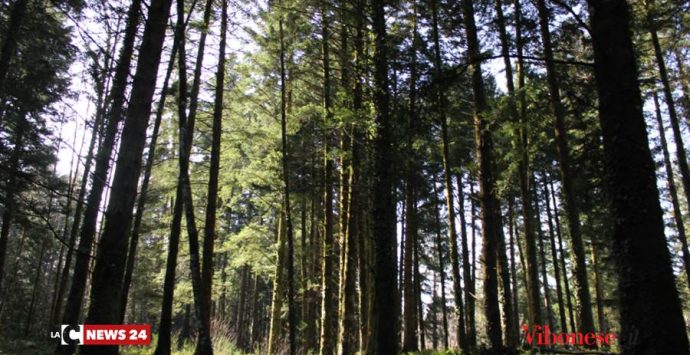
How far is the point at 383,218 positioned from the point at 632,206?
481 centimetres

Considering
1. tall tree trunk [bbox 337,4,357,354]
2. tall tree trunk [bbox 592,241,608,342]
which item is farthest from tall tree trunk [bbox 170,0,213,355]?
tall tree trunk [bbox 592,241,608,342]

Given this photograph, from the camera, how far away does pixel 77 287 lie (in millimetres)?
9477

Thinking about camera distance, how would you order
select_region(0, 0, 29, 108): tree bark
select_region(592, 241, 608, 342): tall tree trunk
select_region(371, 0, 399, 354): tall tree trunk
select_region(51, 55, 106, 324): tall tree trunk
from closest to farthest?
1. select_region(371, 0, 399, 354): tall tree trunk
2. select_region(0, 0, 29, 108): tree bark
3. select_region(51, 55, 106, 324): tall tree trunk
4. select_region(592, 241, 608, 342): tall tree trunk

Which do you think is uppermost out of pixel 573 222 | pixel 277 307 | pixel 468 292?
pixel 573 222

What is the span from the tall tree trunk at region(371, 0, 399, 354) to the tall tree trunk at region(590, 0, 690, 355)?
454 centimetres

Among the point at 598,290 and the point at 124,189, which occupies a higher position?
the point at 124,189

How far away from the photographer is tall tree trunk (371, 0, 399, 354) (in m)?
7.78

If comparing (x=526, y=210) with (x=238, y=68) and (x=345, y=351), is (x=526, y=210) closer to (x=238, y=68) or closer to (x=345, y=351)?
(x=345, y=351)

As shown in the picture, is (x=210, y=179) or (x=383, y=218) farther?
(x=210, y=179)

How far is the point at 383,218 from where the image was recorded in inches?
316

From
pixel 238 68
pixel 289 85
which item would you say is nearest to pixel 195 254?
pixel 238 68

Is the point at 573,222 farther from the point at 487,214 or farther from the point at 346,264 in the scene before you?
the point at 346,264

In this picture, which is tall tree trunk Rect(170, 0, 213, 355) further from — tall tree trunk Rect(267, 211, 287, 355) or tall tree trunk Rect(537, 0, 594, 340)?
tall tree trunk Rect(537, 0, 594, 340)

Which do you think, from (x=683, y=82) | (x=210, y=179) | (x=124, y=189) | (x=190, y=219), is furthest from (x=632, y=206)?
(x=683, y=82)
